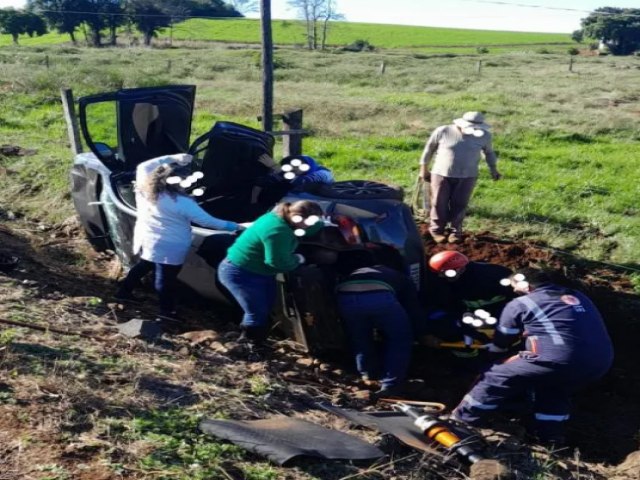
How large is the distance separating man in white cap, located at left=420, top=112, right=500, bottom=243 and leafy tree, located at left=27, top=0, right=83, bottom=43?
56.9 metres

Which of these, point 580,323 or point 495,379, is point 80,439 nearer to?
point 495,379

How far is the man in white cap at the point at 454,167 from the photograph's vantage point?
8516mm

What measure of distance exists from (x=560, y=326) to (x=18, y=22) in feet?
223

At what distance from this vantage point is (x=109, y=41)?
62.5 m

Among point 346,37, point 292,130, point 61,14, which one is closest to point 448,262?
point 292,130

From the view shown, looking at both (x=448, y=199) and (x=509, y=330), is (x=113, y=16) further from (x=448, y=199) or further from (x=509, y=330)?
(x=509, y=330)

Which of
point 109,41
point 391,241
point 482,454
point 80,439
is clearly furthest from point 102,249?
point 109,41

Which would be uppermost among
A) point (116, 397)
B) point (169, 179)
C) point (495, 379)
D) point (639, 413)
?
point (169, 179)

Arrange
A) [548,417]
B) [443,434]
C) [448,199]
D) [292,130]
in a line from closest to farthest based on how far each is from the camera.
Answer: [443,434], [548,417], [448,199], [292,130]

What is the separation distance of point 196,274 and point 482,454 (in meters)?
3.25

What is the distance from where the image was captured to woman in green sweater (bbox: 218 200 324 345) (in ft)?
18.6

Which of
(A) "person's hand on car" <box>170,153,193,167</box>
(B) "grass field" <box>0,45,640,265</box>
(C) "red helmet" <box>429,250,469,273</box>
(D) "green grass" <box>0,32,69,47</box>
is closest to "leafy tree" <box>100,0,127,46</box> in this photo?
(D) "green grass" <box>0,32,69,47</box>

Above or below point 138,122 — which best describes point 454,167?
below

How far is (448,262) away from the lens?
6.27 metres
